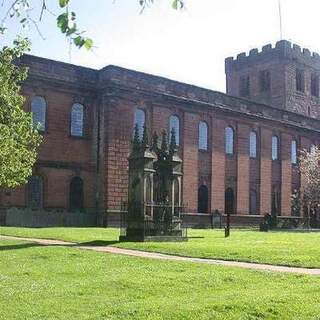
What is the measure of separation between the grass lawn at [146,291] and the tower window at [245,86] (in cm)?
5170

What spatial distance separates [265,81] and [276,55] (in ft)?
10.1

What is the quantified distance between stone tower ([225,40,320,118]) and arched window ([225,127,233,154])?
15914 mm

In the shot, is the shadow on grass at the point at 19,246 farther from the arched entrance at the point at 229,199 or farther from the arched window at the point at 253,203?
the arched window at the point at 253,203

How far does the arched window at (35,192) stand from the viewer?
35125mm

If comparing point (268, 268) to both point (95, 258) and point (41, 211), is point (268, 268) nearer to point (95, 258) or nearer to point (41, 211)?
point (95, 258)

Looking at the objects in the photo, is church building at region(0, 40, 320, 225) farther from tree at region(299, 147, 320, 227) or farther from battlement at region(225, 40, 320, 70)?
battlement at region(225, 40, 320, 70)

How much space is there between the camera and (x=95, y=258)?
15203 millimetres

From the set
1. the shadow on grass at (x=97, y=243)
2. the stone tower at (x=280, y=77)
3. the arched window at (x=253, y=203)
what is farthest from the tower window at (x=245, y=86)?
the shadow on grass at (x=97, y=243)

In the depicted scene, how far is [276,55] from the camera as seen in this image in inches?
2394

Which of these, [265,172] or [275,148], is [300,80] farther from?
[265,172]

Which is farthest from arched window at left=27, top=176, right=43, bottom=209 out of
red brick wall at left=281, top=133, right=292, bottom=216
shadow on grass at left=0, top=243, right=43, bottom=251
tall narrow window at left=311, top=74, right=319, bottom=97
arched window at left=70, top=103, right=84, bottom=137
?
tall narrow window at left=311, top=74, right=319, bottom=97

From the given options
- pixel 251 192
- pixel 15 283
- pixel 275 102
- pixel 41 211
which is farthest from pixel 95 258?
pixel 275 102

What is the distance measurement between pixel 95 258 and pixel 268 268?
447cm

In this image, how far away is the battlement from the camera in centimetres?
6059
